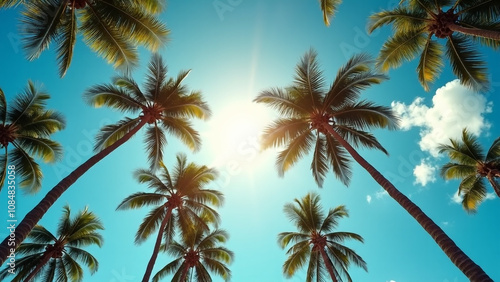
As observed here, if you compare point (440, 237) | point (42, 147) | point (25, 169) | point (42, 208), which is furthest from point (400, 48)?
point (25, 169)

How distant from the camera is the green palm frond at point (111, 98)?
16047 millimetres

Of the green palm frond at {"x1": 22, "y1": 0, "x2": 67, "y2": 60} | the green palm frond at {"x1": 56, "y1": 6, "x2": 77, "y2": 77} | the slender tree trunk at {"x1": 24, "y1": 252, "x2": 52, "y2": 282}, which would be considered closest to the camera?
the green palm frond at {"x1": 22, "y1": 0, "x2": 67, "y2": 60}

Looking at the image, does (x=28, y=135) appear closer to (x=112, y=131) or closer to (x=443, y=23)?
(x=112, y=131)

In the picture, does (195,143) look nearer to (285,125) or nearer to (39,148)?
(285,125)

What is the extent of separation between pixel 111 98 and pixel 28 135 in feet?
19.5

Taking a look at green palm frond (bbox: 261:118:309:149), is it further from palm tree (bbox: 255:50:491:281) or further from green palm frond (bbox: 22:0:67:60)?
green palm frond (bbox: 22:0:67:60)

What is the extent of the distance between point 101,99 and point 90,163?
16.9ft

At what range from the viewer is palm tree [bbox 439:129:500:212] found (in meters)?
21.6

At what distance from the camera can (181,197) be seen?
64.8ft

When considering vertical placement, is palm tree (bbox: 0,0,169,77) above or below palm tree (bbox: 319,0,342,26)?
below

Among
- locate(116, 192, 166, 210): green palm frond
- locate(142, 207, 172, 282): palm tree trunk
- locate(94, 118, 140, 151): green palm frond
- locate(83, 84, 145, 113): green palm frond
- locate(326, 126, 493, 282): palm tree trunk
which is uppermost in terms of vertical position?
locate(83, 84, 145, 113): green palm frond

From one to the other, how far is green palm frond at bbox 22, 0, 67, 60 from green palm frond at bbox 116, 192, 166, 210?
32.2ft

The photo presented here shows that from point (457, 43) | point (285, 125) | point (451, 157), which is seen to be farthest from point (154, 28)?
point (451, 157)

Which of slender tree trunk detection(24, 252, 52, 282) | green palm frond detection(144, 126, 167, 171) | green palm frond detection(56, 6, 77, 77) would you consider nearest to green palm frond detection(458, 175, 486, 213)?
green palm frond detection(144, 126, 167, 171)
